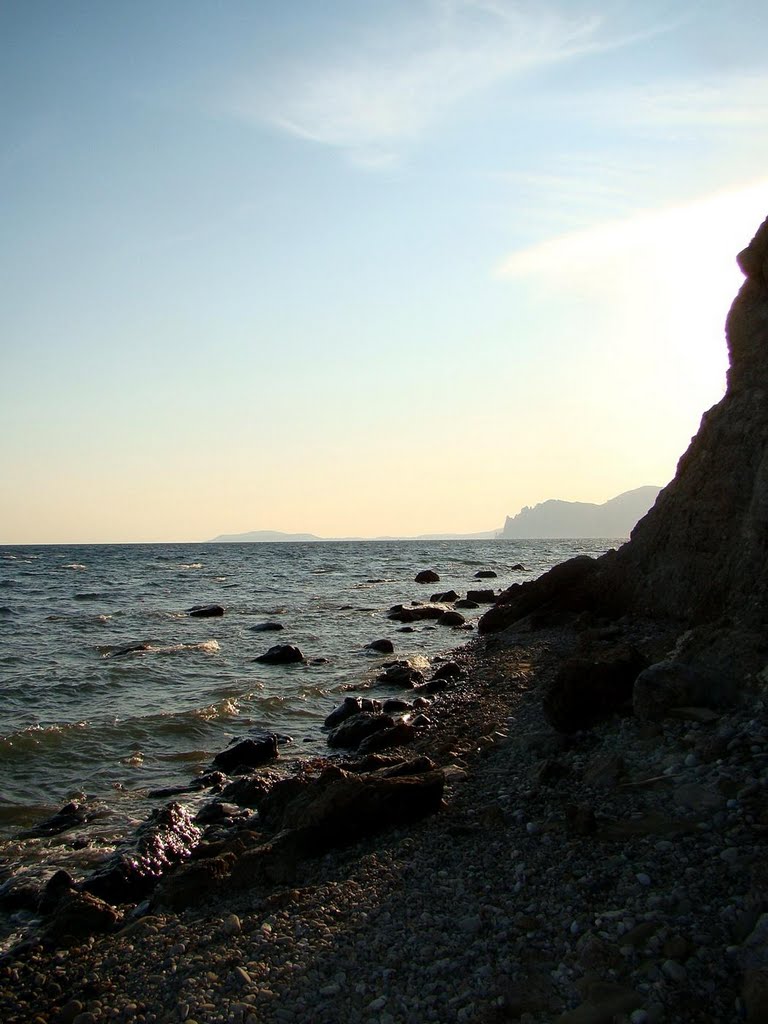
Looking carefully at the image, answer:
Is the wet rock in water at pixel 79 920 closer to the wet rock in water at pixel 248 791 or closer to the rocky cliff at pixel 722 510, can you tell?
the wet rock in water at pixel 248 791

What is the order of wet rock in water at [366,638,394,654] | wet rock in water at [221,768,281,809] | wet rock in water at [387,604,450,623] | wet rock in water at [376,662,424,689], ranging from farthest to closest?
1. wet rock in water at [387,604,450,623]
2. wet rock in water at [366,638,394,654]
3. wet rock in water at [376,662,424,689]
4. wet rock in water at [221,768,281,809]

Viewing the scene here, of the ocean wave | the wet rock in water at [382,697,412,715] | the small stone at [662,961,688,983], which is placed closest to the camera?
the small stone at [662,961,688,983]

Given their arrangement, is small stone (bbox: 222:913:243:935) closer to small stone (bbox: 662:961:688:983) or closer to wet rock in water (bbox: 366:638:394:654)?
small stone (bbox: 662:961:688:983)

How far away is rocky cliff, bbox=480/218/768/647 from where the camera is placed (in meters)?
12.8

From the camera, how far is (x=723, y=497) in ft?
48.1

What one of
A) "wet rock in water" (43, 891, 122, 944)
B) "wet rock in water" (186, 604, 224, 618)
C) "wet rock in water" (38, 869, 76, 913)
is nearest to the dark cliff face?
"wet rock in water" (43, 891, 122, 944)

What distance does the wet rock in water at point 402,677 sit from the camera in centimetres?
2089

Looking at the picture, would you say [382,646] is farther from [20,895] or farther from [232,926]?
[232,926]

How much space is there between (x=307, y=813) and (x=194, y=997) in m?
3.07

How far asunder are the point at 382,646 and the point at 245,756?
44.6ft

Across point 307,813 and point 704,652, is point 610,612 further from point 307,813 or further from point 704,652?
point 307,813

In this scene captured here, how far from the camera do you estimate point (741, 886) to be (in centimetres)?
563

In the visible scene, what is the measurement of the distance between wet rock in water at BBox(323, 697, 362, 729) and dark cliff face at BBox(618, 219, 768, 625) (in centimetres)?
703

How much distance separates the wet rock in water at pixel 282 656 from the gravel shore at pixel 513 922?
15.8 metres
